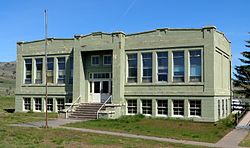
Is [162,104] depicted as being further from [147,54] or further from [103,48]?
[103,48]

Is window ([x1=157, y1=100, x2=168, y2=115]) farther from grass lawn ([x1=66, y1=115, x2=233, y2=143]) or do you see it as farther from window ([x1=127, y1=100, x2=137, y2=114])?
window ([x1=127, y1=100, x2=137, y2=114])

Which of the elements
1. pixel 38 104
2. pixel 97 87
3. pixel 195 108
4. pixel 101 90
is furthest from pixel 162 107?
pixel 38 104

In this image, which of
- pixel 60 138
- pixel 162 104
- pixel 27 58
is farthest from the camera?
pixel 27 58

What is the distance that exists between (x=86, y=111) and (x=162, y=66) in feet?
25.1

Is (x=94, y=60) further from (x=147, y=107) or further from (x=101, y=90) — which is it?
(x=147, y=107)

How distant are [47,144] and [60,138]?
6.01 ft

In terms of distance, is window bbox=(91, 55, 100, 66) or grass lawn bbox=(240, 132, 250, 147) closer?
grass lawn bbox=(240, 132, 250, 147)

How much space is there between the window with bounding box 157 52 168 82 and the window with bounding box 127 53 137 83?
7.40 ft

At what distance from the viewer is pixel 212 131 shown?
73.6ft

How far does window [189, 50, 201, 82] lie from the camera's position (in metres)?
28.6

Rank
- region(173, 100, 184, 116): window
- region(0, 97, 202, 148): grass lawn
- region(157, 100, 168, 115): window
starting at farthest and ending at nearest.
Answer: region(157, 100, 168, 115): window → region(173, 100, 184, 116): window → region(0, 97, 202, 148): grass lawn

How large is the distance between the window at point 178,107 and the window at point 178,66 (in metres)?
1.84

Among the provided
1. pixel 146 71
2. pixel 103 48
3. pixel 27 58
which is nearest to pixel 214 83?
pixel 146 71

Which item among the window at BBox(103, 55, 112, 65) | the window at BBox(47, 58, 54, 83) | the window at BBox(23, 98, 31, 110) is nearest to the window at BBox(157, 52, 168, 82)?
the window at BBox(103, 55, 112, 65)
